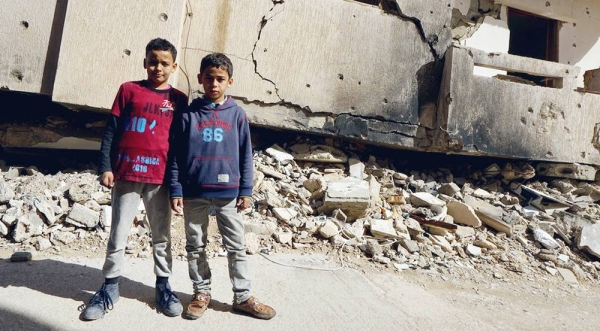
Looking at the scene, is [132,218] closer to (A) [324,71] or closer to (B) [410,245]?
(B) [410,245]

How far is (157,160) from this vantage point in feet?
6.55

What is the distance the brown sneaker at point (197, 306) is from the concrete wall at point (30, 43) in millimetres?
2696

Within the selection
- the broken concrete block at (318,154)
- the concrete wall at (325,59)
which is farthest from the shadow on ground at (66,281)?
the broken concrete block at (318,154)

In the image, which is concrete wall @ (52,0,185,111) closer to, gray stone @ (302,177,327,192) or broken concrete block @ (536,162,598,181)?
gray stone @ (302,177,327,192)

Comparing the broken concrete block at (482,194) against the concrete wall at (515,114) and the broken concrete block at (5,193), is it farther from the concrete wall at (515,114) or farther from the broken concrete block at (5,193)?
the broken concrete block at (5,193)

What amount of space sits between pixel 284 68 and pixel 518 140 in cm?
284

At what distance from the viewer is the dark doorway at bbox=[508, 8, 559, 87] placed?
276 inches

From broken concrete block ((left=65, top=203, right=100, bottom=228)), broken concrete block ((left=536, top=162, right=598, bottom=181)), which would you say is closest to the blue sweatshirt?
broken concrete block ((left=65, top=203, right=100, bottom=228))

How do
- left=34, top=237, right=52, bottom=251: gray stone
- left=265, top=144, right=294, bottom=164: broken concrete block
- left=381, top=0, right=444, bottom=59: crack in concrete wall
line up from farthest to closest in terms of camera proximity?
left=381, top=0, right=444, bottom=59: crack in concrete wall < left=265, top=144, right=294, bottom=164: broken concrete block < left=34, top=237, right=52, bottom=251: gray stone

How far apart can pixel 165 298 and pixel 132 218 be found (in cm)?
45

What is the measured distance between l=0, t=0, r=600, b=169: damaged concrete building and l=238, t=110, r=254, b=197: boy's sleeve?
1.97 meters

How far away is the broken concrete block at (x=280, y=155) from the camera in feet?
13.6

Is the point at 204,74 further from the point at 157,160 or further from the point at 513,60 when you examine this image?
the point at 513,60

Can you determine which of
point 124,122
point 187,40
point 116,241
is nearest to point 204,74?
point 124,122
